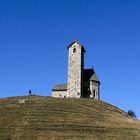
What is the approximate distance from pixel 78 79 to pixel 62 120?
21.7 m

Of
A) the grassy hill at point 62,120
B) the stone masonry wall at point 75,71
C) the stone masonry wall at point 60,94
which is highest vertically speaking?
the stone masonry wall at point 75,71

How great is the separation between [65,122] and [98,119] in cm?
801

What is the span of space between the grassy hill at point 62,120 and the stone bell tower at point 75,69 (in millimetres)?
6249

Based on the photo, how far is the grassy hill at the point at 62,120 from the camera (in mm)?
69625

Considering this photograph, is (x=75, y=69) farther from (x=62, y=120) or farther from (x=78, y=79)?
(x=62, y=120)

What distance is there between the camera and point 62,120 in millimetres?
76250

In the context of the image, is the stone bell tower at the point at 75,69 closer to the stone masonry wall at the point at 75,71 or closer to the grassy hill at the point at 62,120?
the stone masonry wall at the point at 75,71

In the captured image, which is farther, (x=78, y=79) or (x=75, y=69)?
(x=75, y=69)

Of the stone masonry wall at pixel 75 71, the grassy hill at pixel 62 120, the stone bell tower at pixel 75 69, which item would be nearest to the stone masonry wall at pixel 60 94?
the stone bell tower at pixel 75 69

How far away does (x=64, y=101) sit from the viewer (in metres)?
87.5

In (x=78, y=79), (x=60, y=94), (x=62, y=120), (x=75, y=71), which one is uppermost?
(x=75, y=71)

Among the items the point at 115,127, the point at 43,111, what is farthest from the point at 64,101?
the point at 115,127

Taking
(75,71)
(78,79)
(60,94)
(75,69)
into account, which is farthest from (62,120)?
(60,94)

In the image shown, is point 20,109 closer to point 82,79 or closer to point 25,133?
point 25,133
